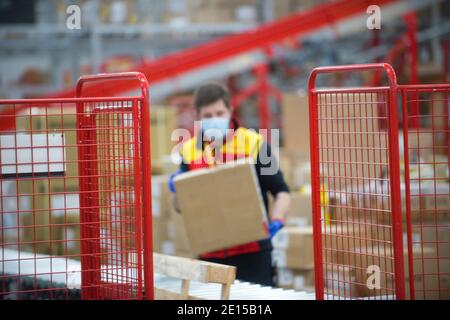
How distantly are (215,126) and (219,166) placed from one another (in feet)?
1.01

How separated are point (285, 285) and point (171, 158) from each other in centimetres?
241

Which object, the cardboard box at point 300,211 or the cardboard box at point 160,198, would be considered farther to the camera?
the cardboard box at point 160,198

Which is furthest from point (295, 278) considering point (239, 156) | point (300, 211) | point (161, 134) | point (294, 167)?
point (161, 134)

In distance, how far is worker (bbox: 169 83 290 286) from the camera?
176 inches

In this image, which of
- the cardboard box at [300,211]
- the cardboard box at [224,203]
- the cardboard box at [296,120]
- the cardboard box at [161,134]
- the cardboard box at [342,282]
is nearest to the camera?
the cardboard box at [342,282]

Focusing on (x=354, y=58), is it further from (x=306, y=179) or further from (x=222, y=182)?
(x=222, y=182)

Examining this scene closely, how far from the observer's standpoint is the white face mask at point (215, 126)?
4531 millimetres

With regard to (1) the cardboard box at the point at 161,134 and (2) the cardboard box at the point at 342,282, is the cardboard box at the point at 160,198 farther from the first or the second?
(2) the cardboard box at the point at 342,282

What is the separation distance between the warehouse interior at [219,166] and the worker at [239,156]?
7.4 inches

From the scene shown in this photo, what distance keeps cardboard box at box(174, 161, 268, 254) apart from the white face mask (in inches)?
11.4

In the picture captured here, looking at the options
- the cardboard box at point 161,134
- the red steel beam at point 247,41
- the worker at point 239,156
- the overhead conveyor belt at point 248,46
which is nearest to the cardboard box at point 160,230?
the cardboard box at point 161,134

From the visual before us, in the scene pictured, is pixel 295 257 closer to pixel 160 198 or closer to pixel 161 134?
pixel 160 198

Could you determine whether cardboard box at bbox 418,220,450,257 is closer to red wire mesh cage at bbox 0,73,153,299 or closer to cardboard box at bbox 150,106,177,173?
red wire mesh cage at bbox 0,73,153,299

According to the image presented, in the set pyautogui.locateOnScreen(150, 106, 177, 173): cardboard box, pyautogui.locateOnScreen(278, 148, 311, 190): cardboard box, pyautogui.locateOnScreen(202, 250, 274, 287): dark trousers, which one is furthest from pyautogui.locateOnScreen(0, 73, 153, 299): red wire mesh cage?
pyautogui.locateOnScreen(150, 106, 177, 173): cardboard box
